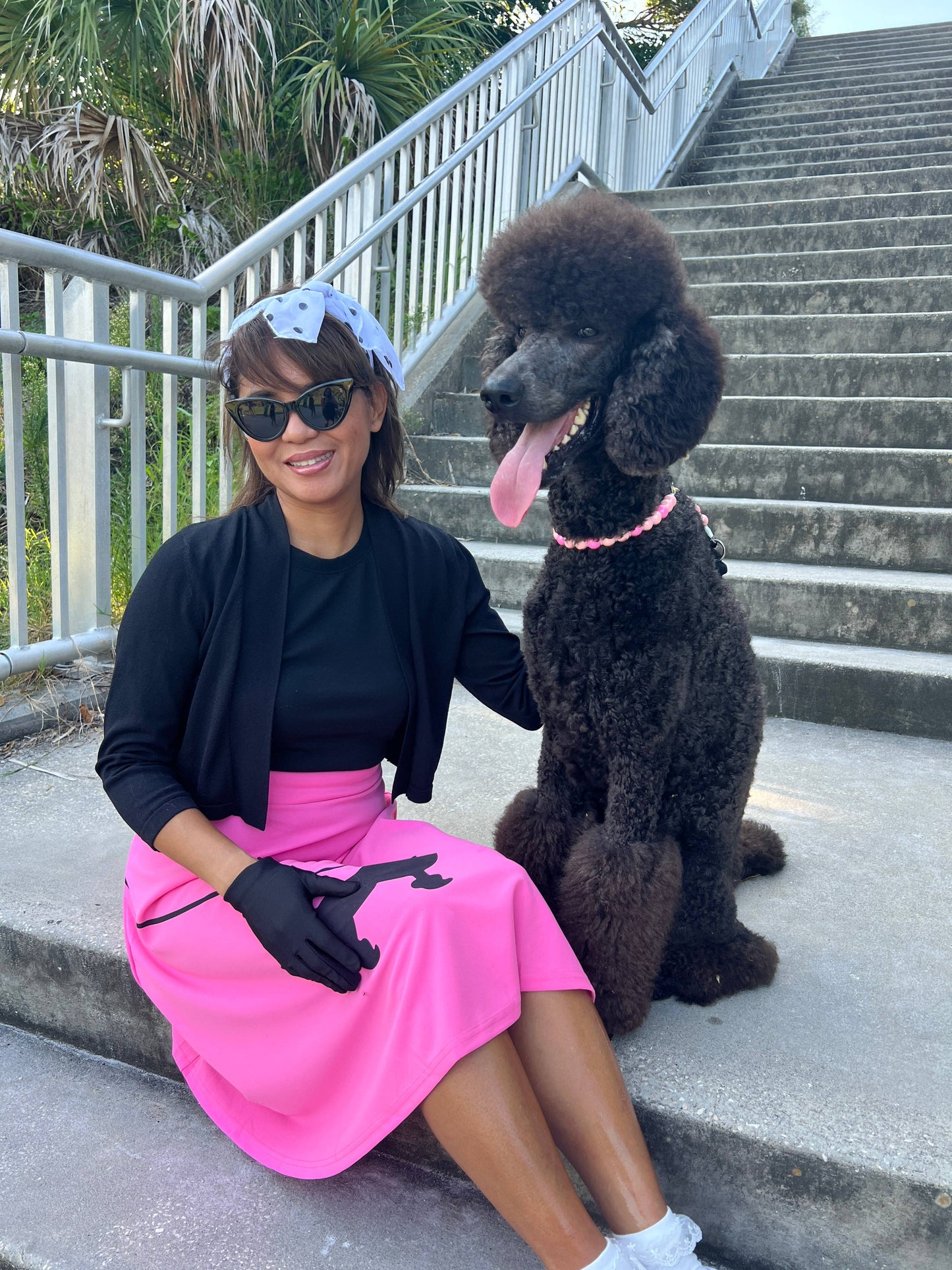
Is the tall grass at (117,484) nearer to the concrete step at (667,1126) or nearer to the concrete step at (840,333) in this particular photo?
the concrete step at (667,1126)

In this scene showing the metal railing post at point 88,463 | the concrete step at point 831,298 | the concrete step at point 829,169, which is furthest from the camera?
the concrete step at point 829,169

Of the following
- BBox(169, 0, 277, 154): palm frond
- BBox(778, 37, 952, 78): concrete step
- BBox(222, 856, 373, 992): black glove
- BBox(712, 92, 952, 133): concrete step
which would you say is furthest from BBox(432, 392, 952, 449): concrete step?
BBox(778, 37, 952, 78): concrete step

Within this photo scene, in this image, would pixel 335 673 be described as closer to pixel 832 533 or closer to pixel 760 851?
pixel 760 851

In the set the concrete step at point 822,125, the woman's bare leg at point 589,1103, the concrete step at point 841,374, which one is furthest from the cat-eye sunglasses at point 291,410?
the concrete step at point 822,125

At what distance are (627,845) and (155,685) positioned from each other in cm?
75

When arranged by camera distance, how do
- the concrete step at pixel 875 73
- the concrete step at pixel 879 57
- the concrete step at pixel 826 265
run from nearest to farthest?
the concrete step at pixel 826 265, the concrete step at pixel 875 73, the concrete step at pixel 879 57

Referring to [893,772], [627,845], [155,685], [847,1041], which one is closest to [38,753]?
[155,685]

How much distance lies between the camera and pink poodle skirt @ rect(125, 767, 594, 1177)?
3.78ft

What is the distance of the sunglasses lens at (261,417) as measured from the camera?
140 centimetres

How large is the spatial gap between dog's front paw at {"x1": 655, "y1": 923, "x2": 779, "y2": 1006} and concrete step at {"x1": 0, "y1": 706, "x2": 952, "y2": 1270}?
0.03 m

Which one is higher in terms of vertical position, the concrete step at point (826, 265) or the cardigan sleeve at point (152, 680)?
the concrete step at point (826, 265)

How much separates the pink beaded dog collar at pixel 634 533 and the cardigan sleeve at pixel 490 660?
0.28 metres

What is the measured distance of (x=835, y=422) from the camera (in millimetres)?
3613

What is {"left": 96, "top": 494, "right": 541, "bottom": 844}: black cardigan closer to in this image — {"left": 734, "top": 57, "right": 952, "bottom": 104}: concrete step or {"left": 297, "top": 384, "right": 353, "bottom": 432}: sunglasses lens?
{"left": 297, "top": 384, "right": 353, "bottom": 432}: sunglasses lens
